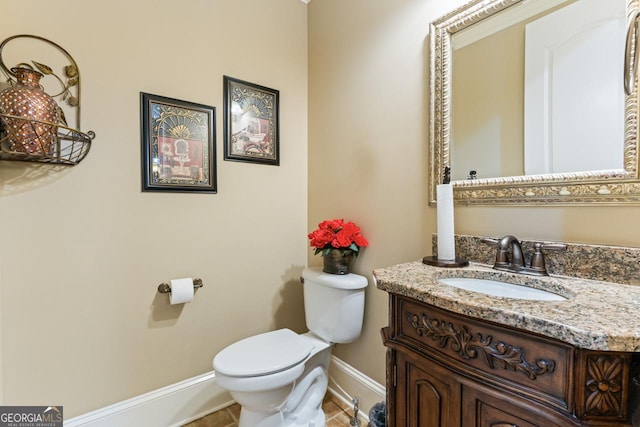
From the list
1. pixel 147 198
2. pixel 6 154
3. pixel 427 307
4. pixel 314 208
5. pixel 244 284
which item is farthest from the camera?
pixel 314 208

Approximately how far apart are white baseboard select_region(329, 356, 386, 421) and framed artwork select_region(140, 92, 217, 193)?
4.31 ft

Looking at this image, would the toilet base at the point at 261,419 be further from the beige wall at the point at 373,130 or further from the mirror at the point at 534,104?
the mirror at the point at 534,104

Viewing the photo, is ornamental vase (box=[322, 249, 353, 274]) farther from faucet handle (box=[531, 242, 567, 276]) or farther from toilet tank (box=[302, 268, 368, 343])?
faucet handle (box=[531, 242, 567, 276])

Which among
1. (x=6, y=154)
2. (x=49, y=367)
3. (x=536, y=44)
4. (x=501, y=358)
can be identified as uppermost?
(x=536, y=44)

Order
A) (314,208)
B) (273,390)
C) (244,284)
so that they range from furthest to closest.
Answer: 1. (314,208)
2. (244,284)
3. (273,390)

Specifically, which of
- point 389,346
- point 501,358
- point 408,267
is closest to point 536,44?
point 408,267

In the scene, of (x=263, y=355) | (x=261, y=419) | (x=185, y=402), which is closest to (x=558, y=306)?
(x=263, y=355)

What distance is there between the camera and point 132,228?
1.43 m

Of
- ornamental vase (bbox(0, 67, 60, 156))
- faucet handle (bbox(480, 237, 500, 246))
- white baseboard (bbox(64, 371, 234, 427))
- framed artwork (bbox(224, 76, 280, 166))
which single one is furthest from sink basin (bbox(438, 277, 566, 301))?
ornamental vase (bbox(0, 67, 60, 156))

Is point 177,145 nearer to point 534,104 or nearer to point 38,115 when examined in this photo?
point 38,115

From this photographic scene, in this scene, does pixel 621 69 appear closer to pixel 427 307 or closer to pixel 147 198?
pixel 427 307

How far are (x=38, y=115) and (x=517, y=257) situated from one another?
1.81 meters

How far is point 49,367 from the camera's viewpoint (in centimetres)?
127

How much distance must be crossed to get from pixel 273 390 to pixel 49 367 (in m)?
0.99
